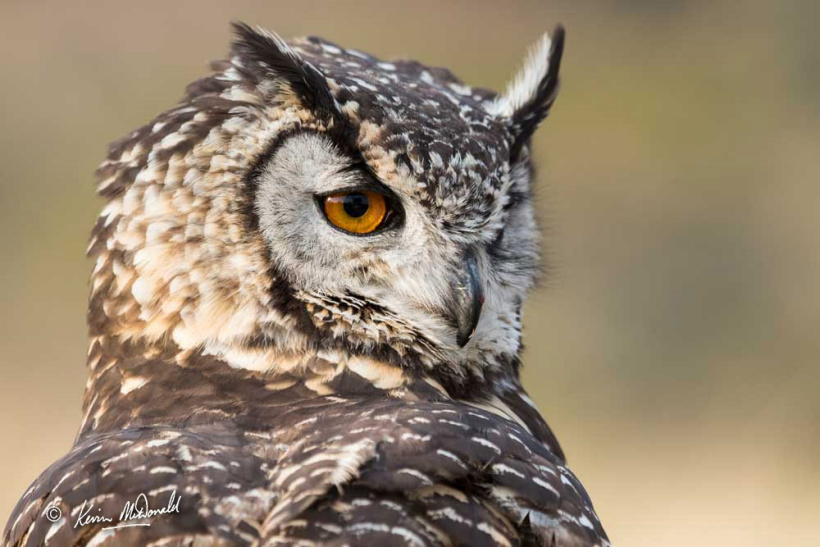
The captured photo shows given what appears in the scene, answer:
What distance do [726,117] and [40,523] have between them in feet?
32.7

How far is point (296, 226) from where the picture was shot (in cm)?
266

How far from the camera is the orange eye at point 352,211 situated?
8.81 ft

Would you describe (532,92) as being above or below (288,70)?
above

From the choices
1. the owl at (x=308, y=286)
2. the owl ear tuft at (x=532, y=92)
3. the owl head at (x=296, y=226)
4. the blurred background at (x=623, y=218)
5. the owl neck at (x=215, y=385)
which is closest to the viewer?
the owl at (x=308, y=286)

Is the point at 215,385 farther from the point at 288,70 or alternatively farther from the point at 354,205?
the point at 288,70

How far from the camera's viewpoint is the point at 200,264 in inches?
106

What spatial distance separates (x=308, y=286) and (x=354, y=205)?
8.7 inches

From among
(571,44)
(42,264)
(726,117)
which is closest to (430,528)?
(42,264)

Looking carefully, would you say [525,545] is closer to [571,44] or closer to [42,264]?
[42,264]
